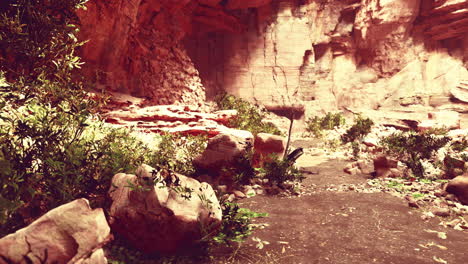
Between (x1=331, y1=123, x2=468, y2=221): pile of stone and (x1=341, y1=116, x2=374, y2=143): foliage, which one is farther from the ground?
(x1=331, y1=123, x2=468, y2=221): pile of stone

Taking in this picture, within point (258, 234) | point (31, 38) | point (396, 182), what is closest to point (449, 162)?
point (396, 182)

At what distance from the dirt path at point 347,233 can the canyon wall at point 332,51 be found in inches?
477

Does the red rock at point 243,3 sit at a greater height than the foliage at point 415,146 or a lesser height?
greater

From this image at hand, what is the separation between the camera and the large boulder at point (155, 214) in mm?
2732

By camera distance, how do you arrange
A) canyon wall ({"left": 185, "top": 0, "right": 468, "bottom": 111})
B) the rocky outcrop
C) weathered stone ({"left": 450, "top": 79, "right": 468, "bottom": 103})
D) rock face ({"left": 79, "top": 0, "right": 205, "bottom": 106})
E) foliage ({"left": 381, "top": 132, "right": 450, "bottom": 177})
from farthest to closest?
canyon wall ({"left": 185, "top": 0, "right": 468, "bottom": 111}) → the rocky outcrop → weathered stone ({"left": 450, "top": 79, "right": 468, "bottom": 103}) → rock face ({"left": 79, "top": 0, "right": 205, "bottom": 106}) → foliage ({"left": 381, "top": 132, "right": 450, "bottom": 177})

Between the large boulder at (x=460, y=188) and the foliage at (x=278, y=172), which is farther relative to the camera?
the foliage at (x=278, y=172)

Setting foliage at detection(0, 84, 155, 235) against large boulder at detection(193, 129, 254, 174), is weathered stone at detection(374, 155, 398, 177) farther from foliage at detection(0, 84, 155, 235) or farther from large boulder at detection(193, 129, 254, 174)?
foliage at detection(0, 84, 155, 235)

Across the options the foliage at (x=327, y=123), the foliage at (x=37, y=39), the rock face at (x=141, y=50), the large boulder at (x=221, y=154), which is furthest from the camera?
the foliage at (x=327, y=123)

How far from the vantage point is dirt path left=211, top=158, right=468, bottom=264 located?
2971 mm

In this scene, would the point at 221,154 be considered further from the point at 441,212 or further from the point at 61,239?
the point at 61,239

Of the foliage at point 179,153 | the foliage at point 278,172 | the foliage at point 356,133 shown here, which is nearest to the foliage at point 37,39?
the foliage at point 179,153

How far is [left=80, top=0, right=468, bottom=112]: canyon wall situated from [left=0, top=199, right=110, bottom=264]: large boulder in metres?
13.9

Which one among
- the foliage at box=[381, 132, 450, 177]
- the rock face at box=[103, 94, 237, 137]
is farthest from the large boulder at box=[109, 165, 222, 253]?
the foliage at box=[381, 132, 450, 177]

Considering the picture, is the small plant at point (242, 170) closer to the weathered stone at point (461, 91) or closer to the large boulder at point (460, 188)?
the large boulder at point (460, 188)
